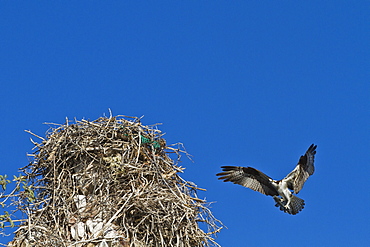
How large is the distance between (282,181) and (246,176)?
0.49 m

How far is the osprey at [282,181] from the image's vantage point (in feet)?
28.4

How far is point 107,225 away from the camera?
7.18 metres

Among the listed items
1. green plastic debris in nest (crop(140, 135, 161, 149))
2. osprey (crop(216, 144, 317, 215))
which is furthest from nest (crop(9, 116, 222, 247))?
osprey (crop(216, 144, 317, 215))

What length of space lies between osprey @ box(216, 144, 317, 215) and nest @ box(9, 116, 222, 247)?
1094 millimetres

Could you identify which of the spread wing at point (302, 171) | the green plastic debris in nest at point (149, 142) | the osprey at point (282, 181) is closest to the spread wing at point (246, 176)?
the osprey at point (282, 181)

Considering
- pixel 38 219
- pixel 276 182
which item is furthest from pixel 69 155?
pixel 276 182

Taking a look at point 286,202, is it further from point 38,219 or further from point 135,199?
point 38,219

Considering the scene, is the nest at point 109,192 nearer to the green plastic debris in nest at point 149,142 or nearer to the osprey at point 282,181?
the green plastic debris in nest at point 149,142

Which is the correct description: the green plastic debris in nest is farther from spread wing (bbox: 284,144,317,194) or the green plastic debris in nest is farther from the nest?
spread wing (bbox: 284,144,317,194)

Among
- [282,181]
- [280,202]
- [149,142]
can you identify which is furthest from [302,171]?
[149,142]

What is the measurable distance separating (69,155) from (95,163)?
1.04 feet

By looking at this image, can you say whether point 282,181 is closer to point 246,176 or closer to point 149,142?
point 246,176

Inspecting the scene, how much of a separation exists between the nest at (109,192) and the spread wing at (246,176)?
100 cm

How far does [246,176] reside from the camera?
893 cm
